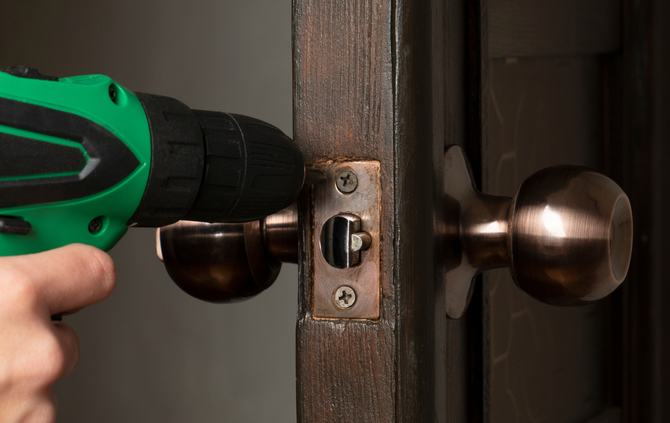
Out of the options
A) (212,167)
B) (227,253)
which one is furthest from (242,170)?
(227,253)

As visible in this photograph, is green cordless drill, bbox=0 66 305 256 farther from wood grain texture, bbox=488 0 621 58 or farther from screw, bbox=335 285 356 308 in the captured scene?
wood grain texture, bbox=488 0 621 58

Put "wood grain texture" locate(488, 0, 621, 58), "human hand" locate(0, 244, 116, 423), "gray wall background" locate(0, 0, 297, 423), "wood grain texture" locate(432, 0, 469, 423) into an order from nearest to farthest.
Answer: "human hand" locate(0, 244, 116, 423) → "wood grain texture" locate(432, 0, 469, 423) → "wood grain texture" locate(488, 0, 621, 58) → "gray wall background" locate(0, 0, 297, 423)

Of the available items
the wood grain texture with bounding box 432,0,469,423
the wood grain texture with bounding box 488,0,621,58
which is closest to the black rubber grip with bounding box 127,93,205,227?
the wood grain texture with bounding box 432,0,469,423

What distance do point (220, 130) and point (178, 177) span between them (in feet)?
0.10

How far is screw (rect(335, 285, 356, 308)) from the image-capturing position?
11.8 inches

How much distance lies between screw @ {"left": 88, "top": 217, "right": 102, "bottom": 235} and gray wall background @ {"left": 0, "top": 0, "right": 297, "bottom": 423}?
1.18 meters

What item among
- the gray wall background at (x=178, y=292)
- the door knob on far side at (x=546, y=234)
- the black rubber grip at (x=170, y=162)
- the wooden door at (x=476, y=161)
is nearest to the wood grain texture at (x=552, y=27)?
the wooden door at (x=476, y=161)

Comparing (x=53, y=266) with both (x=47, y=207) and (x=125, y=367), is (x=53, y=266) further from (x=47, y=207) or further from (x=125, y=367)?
(x=125, y=367)

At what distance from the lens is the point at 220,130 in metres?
0.28

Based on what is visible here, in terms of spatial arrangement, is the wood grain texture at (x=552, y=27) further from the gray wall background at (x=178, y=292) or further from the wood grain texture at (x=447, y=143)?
the gray wall background at (x=178, y=292)

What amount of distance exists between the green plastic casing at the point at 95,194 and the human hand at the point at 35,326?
15 millimetres

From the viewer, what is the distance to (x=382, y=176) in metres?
0.29

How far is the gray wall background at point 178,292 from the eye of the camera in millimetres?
1495

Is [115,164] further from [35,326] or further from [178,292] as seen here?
[178,292]
